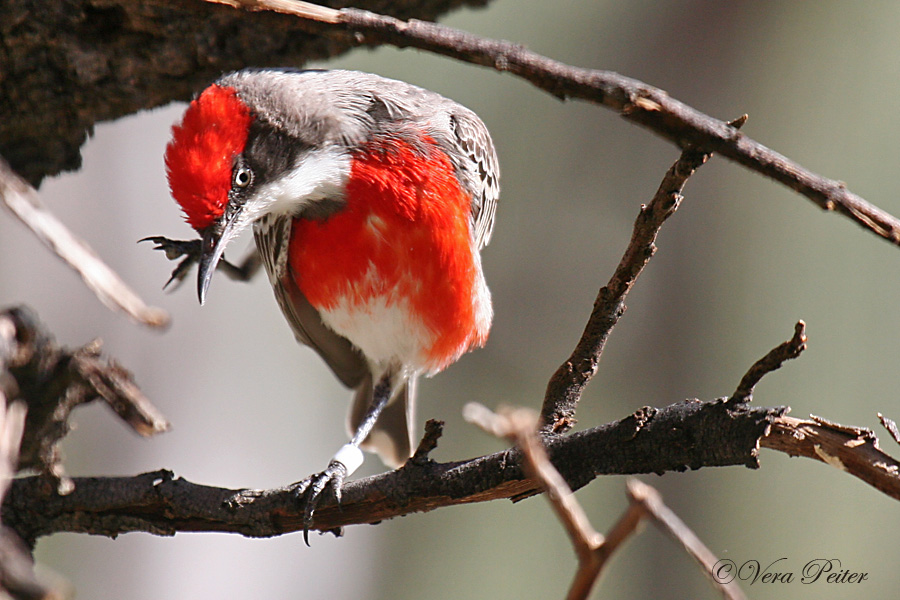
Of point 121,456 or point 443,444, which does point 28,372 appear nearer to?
point 121,456

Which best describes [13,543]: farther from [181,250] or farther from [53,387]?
[181,250]

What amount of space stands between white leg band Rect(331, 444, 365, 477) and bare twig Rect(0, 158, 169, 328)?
3.26 feet

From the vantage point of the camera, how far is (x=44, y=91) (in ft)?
7.89

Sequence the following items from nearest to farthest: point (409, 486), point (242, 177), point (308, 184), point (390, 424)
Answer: point (409, 486) → point (242, 177) → point (308, 184) → point (390, 424)

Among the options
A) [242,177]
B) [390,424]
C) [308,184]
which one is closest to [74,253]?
[242,177]

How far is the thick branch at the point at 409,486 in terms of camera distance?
153 centimetres

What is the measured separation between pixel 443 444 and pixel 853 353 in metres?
3.75

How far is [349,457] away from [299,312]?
580mm

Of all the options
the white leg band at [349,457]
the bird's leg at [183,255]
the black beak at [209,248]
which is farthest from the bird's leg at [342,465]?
Answer: the bird's leg at [183,255]

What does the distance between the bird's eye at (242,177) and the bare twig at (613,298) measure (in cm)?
105

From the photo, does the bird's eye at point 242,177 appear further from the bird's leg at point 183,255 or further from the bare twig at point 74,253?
the bare twig at point 74,253

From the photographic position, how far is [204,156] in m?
2.07

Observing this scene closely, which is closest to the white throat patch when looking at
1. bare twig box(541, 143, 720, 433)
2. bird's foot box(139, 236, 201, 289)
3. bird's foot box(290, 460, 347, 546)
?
bird's foot box(139, 236, 201, 289)

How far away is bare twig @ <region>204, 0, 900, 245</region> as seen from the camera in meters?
1.50
